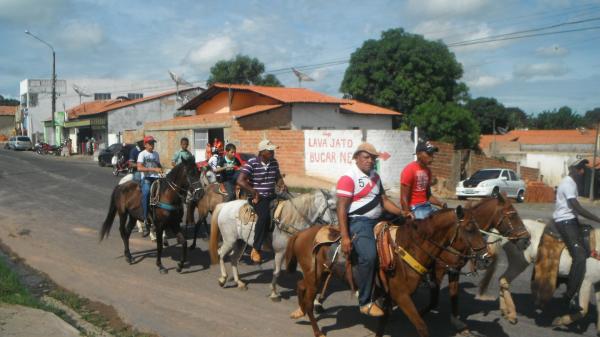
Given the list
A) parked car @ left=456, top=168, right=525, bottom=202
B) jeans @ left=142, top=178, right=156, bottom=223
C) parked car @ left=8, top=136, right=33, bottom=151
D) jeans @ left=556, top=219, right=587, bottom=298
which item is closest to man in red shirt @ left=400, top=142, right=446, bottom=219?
jeans @ left=556, top=219, right=587, bottom=298

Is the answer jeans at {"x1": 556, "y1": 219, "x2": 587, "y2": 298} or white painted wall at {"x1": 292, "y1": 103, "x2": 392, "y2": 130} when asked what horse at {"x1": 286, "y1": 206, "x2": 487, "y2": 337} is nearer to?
jeans at {"x1": 556, "y1": 219, "x2": 587, "y2": 298}

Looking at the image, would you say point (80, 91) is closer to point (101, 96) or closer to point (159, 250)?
point (101, 96)

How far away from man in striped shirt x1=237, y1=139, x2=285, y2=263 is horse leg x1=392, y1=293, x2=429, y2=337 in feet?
10.1

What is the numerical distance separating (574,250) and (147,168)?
25.5 feet

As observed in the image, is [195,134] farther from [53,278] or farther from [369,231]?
[369,231]

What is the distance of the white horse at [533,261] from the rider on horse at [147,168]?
6263 mm

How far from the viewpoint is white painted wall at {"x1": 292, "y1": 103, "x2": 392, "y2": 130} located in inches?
1257

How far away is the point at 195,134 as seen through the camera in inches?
1309

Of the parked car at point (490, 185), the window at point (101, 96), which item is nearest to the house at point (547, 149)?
the parked car at point (490, 185)

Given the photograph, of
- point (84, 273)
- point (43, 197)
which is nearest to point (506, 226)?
point (84, 273)

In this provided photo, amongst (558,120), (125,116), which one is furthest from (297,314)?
(558,120)

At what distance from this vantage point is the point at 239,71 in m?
62.1

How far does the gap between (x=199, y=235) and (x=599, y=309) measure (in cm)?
887

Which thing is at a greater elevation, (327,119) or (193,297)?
(327,119)
